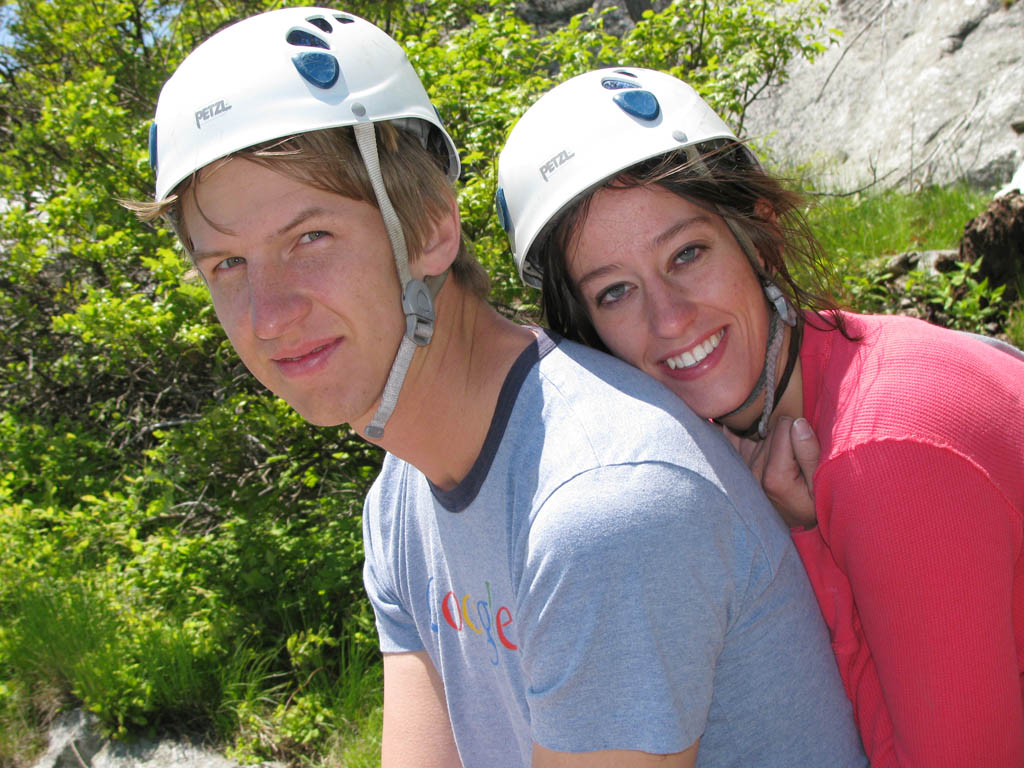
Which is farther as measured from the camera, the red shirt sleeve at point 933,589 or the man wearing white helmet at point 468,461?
the red shirt sleeve at point 933,589

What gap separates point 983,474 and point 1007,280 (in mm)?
3739

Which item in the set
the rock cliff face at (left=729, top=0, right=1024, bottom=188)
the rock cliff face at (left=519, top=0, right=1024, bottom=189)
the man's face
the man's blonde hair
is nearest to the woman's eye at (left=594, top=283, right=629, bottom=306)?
the man's blonde hair

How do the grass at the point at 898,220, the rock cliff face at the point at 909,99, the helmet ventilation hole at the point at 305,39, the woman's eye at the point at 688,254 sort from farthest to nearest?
the rock cliff face at the point at 909,99 → the grass at the point at 898,220 → the woman's eye at the point at 688,254 → the helmet ventilation hole at the point at 305,39

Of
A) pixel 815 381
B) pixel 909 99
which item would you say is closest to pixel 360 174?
pixel 815 381

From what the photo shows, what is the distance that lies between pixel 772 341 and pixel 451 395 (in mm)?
892

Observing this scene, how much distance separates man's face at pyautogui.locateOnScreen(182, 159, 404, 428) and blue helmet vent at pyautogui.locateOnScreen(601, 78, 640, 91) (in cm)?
77

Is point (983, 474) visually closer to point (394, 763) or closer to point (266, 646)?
point (394, 763)

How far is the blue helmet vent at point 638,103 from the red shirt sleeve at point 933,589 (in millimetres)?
987

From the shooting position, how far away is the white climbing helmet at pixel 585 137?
217 centimetres

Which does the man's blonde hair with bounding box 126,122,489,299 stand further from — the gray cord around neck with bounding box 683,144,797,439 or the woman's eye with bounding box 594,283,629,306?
the gray cord around neck with bounding box 683,144,797,439

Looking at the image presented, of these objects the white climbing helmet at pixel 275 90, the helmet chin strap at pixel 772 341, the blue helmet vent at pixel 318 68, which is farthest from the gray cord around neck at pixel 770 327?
the blue helmet vent at pixel 318 68

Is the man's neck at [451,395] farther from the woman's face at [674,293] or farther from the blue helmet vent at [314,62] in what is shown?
the blue helmet vent at [314,62]

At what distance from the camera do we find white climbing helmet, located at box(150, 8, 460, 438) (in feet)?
6.37

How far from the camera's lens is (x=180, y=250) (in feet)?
13.5
